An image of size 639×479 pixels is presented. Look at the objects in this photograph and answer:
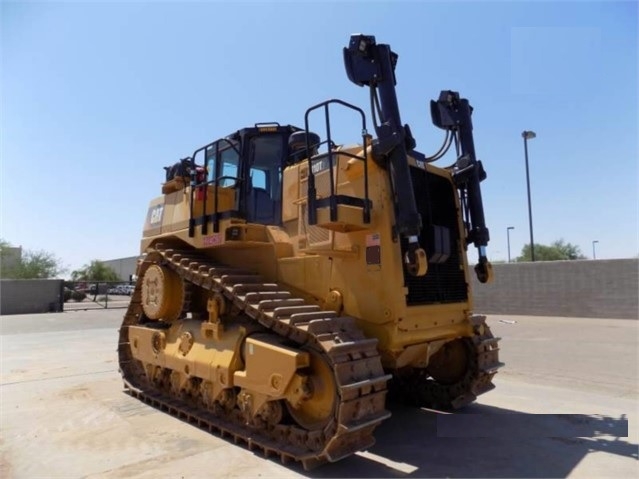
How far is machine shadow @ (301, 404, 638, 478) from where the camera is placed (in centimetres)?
447

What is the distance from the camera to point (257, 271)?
21.1 feet

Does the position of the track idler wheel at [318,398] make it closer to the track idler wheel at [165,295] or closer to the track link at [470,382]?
the track link at [470,382]

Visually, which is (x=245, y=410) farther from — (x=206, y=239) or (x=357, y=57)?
(x=357, y=57)

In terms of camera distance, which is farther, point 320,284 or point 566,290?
point 566,290

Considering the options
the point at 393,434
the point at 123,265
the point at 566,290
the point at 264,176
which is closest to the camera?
the point at 393,434

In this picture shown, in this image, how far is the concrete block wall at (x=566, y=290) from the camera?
18859 mm

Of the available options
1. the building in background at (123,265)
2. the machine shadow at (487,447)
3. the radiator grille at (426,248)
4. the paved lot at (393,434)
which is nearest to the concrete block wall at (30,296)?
the paved lot at (393,434)

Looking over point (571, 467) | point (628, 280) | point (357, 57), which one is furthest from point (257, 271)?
point (628, 280)

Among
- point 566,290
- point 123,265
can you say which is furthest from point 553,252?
point 123,265

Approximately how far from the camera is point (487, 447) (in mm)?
5078

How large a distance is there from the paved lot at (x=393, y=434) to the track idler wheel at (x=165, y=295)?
1.38 meters

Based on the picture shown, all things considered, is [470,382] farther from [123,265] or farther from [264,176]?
[123,265]

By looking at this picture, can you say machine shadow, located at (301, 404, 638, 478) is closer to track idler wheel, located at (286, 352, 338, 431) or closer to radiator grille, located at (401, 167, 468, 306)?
track idler wheel, located at (286, 352, 338, 431)

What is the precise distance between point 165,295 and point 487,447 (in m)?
4.76
